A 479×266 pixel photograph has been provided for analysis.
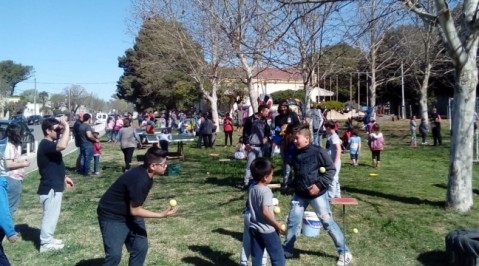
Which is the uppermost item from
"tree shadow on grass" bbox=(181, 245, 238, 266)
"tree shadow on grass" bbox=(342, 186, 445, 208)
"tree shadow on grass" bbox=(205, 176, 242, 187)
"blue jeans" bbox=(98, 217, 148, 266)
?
"blue jeans" bbox=(98, 217, 148, 266)

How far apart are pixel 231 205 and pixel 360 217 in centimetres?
241

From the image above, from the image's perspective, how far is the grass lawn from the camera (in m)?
6.68

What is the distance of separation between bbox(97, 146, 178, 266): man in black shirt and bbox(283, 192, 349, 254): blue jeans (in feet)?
5.77

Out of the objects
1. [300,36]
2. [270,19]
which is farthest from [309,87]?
[270,19]

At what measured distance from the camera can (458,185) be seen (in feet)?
28.3

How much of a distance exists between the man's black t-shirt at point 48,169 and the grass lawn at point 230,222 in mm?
882

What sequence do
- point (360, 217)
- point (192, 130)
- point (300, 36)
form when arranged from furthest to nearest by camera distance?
point (192, 130) < point (300, 36) < point (360, 217)

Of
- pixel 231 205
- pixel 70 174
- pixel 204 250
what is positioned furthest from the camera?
pixel 70 174

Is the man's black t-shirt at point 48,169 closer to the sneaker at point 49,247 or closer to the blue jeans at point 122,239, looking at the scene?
the sneaker at point 49,247

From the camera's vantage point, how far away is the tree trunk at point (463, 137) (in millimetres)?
8562

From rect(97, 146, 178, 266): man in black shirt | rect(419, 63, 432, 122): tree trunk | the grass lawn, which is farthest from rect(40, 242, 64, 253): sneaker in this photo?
rect(419, 63, 432, 122): tree trunk

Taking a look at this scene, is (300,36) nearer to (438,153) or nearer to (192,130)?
(438,153)

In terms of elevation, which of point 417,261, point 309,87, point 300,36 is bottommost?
point 417,261

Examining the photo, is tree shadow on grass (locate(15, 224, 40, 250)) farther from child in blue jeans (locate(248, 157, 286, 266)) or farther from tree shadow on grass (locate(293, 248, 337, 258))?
child in blue jeans (locate(248, 157, 286, 266))
